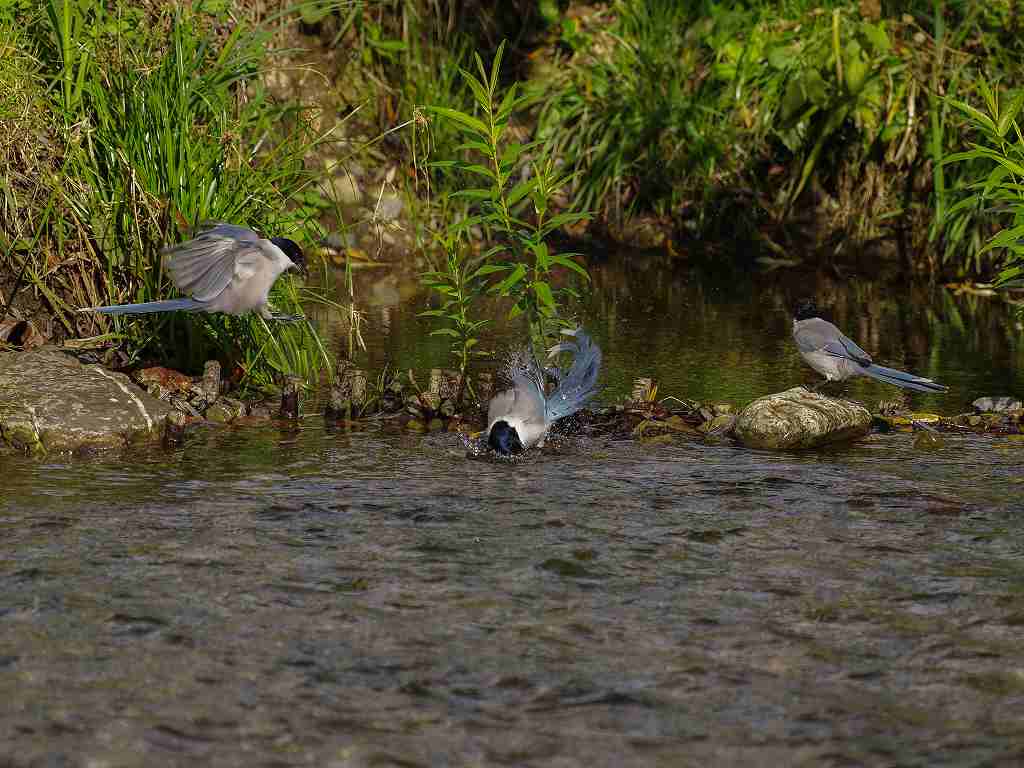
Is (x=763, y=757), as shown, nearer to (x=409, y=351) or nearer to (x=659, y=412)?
(x=659, y=412)

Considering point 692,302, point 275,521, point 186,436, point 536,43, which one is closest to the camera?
point 275,521

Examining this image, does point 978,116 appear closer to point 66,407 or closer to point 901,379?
point 901,379

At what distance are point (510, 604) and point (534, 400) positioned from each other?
1923mm

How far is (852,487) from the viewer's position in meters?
5.59

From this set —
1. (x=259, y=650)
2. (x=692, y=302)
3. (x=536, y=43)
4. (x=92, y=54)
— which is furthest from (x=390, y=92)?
(x=259, y=650)

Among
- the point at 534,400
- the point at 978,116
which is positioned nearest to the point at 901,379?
the point at 978,116

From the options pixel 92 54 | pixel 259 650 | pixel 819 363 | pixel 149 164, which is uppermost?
pixel 92 54

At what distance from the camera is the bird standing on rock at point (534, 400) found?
6.00 metres

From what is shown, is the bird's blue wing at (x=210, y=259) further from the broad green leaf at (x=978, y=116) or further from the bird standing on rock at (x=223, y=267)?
the broad green leaf at (x=978, y=116)

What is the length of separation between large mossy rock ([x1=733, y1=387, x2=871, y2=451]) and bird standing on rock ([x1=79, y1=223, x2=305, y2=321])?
6.72ft

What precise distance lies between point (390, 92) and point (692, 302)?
3.74 meters

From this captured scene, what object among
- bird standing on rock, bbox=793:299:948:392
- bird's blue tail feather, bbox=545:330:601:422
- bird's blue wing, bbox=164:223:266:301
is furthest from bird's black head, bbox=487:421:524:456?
bird standing on rock, bbox=793:299:948:392

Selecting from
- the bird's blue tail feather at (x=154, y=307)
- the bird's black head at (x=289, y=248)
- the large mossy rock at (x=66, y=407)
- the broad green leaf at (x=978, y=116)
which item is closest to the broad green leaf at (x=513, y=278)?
the bird's black head at (x=289, y=248)

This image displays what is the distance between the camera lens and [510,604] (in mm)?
4297
